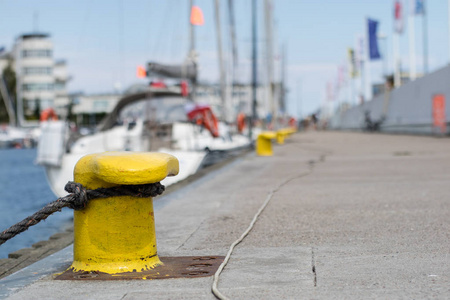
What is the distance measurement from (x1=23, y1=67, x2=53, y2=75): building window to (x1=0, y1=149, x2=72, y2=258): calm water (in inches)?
3369

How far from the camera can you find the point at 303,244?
5.49 metres

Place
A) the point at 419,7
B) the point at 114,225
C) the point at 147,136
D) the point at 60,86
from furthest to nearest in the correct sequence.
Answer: the point at 60,86
the point at 419,7
the point at 147,136
the point at 114,225

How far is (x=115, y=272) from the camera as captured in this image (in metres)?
4.57

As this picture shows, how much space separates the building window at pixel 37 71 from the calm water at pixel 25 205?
85579mm

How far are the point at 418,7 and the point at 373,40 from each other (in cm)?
891

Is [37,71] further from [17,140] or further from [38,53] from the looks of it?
[17,140]

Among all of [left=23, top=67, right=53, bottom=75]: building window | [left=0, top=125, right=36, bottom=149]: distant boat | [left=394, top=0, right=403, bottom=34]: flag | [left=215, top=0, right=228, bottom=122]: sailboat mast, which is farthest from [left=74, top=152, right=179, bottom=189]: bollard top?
[left=23, top=67, right=53, bottom=75]: building window

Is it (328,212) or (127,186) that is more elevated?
(127,186)

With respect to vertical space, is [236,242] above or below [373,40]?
below

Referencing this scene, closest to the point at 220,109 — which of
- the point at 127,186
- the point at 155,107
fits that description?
the point at 155,107

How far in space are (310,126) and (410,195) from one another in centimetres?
8534

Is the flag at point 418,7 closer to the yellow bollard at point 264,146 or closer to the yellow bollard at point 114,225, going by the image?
the yellow bollard at point 264,146

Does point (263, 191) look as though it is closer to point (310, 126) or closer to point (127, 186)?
point (127, 186)

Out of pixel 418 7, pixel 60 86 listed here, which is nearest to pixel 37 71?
pixel 60 86
